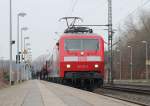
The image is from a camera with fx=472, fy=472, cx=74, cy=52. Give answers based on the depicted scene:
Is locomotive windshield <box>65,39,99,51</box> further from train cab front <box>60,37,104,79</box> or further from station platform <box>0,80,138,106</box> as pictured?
station platform <box>0,80,138,106</box>

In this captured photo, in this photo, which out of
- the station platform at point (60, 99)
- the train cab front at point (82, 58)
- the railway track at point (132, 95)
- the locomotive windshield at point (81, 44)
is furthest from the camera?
the locomotive windshield at point (81, 44)

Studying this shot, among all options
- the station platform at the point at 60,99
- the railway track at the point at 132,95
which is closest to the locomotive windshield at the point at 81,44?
the railway track at the point at 132,95

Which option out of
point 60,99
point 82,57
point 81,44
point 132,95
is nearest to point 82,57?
point 82,57

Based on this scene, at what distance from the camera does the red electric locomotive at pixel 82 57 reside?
93.9 feet

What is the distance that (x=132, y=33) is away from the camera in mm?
98688

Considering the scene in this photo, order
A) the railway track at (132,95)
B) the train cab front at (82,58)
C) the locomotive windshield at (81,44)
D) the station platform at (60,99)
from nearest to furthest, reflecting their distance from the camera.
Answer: the station platform at (60,99)
the railway track at (132,95)
the train cab front at (82,58)
the locomotive windshield at (81,44)

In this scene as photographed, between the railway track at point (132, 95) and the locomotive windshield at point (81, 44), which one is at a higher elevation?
the locomotive windshield at point (81, 44)

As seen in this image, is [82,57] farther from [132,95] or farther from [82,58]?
[132,95]

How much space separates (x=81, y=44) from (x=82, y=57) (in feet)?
3.03

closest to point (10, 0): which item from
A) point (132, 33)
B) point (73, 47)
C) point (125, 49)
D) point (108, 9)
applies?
point (108, 9)

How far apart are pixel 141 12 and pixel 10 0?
4878cm

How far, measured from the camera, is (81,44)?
2930 cm

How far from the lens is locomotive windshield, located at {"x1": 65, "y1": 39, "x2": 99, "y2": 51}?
29.1m

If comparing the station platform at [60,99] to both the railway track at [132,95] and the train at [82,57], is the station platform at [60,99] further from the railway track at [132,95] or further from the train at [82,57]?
the train at [82,57]
